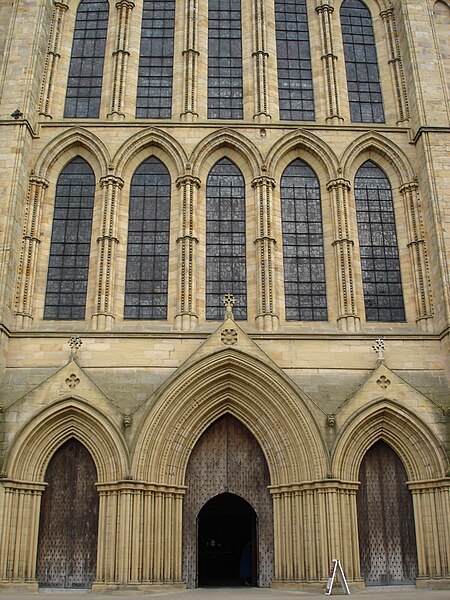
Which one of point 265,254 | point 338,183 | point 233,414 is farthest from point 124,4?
point 233,414

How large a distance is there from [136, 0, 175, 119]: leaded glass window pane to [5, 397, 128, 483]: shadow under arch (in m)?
8.80

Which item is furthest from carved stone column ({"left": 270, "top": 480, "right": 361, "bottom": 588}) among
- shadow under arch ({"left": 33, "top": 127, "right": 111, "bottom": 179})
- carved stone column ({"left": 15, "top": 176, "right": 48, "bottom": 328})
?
shadow under arch ({"left": 33, "top": 127, "right": 111, "bottom": 179})

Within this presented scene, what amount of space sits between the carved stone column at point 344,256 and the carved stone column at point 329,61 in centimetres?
234

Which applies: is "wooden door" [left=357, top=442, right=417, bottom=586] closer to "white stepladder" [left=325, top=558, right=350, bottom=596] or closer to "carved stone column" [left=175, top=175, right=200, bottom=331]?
"white stepladder" [left=325, top=558, right=350, bottom=596]

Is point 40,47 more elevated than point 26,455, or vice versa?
point 40,47

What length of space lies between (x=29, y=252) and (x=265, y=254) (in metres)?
6.02

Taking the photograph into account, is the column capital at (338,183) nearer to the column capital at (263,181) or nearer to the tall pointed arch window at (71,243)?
the column capital at (263,181)

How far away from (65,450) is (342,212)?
9.22 m

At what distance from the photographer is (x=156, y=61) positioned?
2053 centimetres

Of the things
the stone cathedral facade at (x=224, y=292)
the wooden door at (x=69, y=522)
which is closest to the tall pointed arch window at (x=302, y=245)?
the stone cathedral facade at (x=224, y=292)

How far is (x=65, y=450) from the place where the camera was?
16016mm

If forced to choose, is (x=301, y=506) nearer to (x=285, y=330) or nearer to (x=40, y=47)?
(x=285, y=330)

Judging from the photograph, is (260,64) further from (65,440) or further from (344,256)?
(65,440)

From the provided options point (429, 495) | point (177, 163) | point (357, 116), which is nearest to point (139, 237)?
point (177, 163)
